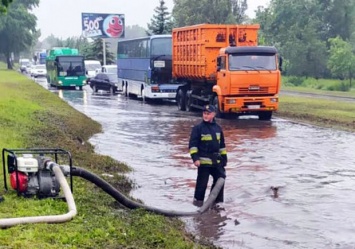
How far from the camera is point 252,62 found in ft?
78.9

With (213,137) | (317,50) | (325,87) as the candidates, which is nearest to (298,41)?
(317,50)

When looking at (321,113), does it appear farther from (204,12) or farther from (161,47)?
(204,12)

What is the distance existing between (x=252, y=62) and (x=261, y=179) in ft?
39.4

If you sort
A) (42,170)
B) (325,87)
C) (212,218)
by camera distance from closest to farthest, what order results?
(42,170)
(212,218)
(325,87)

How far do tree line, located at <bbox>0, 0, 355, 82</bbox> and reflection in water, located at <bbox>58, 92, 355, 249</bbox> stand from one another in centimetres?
3843

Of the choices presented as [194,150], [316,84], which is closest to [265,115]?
[194,150]

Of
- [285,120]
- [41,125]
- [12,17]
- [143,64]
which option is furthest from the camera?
[12,17]

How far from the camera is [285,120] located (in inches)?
1003

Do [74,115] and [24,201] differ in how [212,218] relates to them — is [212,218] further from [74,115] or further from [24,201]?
[74,115]

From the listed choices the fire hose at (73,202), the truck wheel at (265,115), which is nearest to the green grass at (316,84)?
the truck wheel at (265,115)

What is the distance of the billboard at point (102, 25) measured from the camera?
70.2 metres

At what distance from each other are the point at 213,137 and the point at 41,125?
916cm

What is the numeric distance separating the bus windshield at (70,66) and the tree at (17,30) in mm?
38037

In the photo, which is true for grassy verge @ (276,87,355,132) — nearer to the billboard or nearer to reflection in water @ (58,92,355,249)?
reflection in water @ (58,92,355,249)
